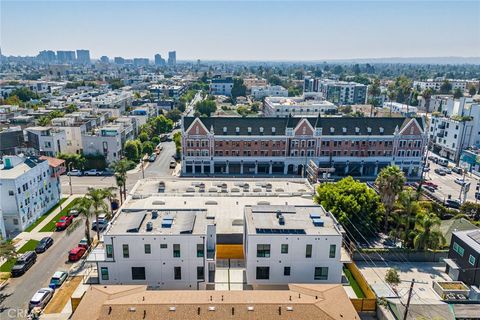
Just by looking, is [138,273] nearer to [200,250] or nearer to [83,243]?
[200,250]

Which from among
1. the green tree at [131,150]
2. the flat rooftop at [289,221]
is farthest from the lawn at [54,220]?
the flat rooftop at [289,221]

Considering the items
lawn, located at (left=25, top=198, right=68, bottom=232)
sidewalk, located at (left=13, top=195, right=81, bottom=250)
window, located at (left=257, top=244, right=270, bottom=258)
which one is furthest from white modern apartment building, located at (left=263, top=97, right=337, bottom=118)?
window, located at (left=257, top=244, right=270, bottom=258)

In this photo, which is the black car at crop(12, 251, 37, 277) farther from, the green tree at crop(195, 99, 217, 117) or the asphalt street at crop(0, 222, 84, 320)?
the green tree at crop(195, 99, 217, 117)

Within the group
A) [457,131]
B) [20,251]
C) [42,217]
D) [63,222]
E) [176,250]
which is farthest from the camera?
[457,131]

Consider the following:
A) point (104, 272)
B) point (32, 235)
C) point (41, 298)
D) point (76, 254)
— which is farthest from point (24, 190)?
point (104, 272)

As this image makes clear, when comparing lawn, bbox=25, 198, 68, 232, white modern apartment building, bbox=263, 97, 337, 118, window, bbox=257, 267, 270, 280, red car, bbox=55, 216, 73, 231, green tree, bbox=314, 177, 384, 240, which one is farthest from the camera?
white modern apartment building, bbox=263, 97, 337, 118

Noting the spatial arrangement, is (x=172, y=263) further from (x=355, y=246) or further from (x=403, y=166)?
(x=403, y=166)
